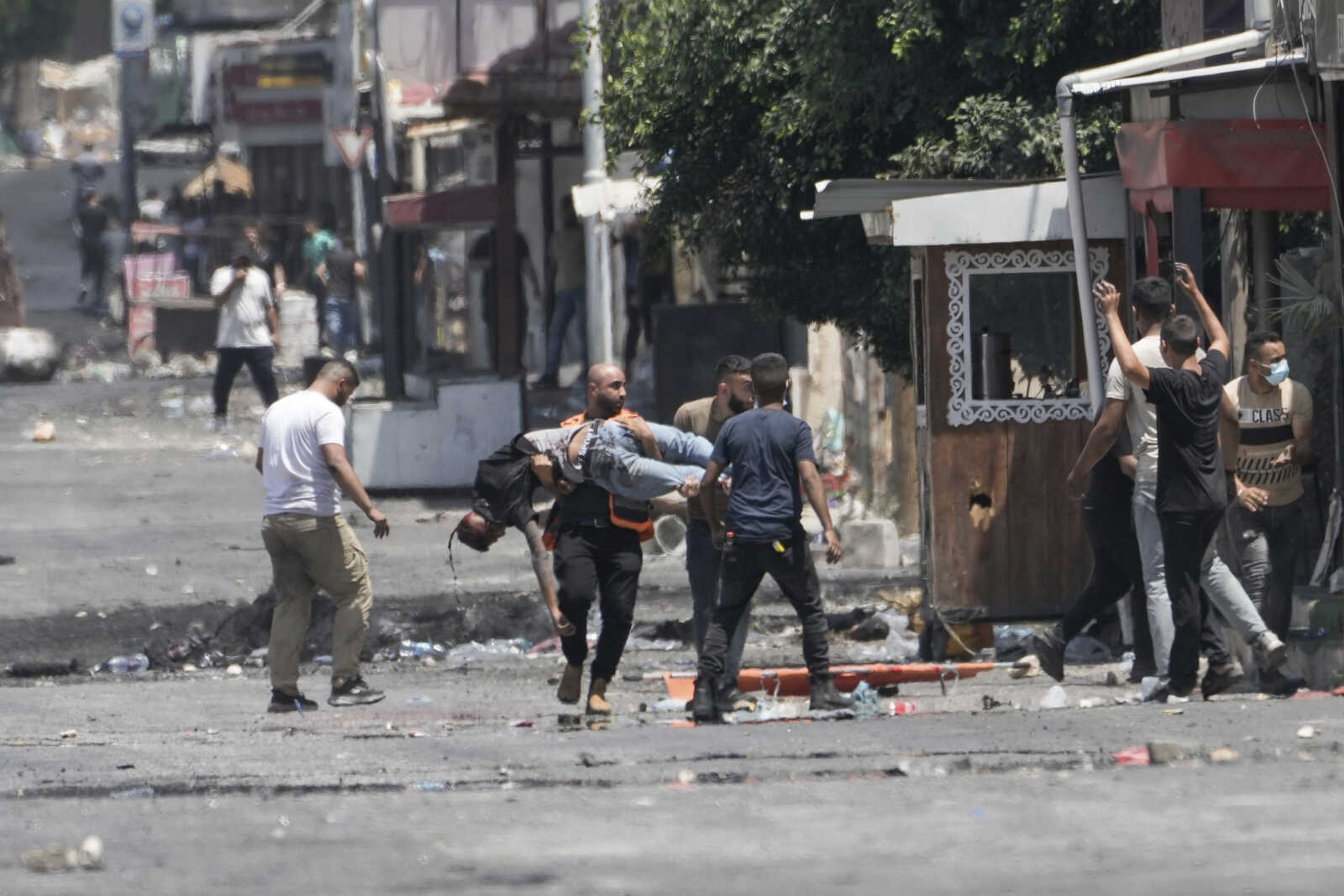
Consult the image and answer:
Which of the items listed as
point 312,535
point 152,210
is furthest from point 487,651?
point 152,210

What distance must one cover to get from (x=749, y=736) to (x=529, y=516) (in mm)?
1662

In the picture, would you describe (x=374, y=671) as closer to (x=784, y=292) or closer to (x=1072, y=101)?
(x=784, y=292)

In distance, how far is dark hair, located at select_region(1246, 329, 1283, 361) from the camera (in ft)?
34.3

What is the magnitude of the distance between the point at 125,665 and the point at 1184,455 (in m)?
Result: 6.10

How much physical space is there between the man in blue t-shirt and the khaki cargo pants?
1792mm

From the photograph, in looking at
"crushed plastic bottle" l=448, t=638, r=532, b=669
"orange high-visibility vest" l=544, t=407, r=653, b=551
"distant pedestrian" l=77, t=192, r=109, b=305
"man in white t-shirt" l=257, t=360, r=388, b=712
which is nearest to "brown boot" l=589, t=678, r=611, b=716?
"orange high-visibility vest" l=544, t=407, r=653, b=551

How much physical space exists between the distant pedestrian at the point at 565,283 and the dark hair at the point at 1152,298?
1350 cm

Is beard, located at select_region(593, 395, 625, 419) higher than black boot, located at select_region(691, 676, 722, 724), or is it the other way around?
beard, located at select_region(593, 395, 625, 419)

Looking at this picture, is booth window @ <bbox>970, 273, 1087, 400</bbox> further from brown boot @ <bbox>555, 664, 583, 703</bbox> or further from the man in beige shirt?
brown boot @ <bbox>555, 664, 583, 703</bbox>

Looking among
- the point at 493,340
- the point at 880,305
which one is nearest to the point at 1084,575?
the point at 880,305

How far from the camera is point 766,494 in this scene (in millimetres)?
9891

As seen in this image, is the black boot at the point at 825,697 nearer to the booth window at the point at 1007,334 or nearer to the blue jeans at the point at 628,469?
the blue jeans at the point at 628,469

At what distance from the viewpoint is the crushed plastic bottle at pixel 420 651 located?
13.1m

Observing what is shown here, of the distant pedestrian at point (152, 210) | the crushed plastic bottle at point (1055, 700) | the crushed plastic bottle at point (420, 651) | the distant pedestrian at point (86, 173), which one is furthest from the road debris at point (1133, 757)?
the distant pedestrian at point (152, 210)
